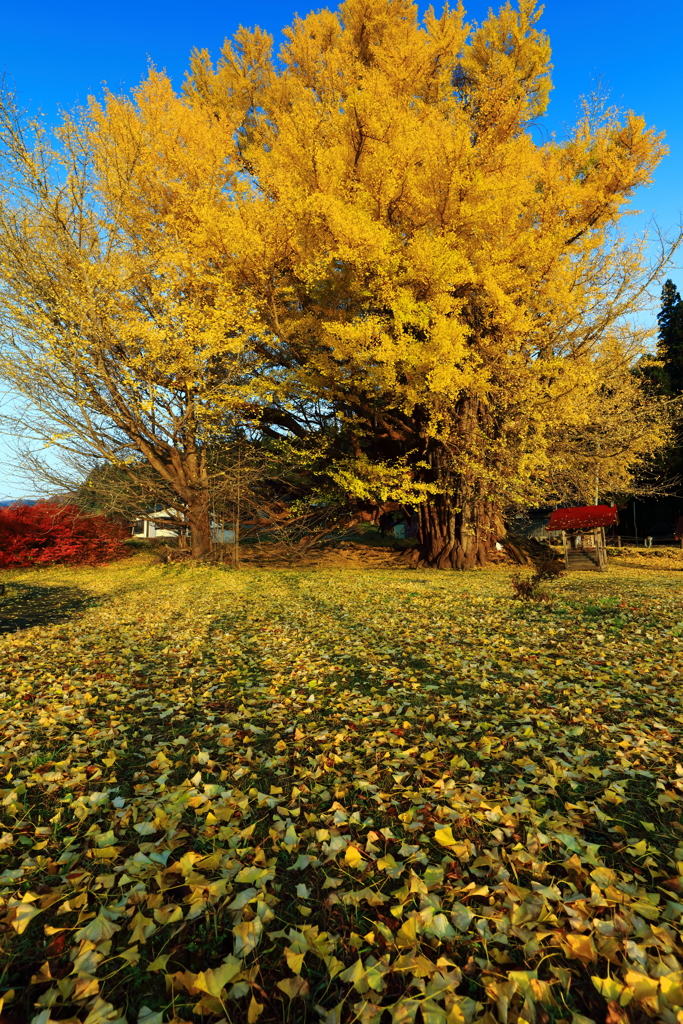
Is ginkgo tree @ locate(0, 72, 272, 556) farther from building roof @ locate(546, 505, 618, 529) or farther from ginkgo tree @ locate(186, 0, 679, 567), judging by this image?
building roof @ locate(546, 505, 618, 529)

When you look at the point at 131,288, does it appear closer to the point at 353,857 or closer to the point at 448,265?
the point at 448,265

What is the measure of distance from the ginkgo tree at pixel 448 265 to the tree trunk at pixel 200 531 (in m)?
4.82

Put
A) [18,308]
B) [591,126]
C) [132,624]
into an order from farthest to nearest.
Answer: [591,126] < [18,308] < [132,624]

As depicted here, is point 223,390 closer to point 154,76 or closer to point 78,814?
point 154,76

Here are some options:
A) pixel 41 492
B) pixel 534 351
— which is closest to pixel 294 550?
pixel 41 492

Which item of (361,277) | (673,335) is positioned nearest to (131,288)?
(361,277)

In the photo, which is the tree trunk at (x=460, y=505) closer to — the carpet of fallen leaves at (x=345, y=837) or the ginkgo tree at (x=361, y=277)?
the ginkgo tree at (x=361, y=277)

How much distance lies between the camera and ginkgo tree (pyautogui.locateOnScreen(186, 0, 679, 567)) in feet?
44.8

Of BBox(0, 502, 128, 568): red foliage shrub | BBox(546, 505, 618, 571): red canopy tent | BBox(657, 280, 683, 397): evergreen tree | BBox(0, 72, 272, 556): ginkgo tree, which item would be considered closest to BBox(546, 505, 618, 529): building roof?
BBox(546, 505, 618, 571): red canopy tent

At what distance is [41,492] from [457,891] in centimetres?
1664

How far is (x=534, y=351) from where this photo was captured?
661 inches

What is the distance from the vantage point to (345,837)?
2.88 meters

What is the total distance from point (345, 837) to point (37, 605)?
1050 cm

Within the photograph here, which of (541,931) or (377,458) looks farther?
(377,458)
